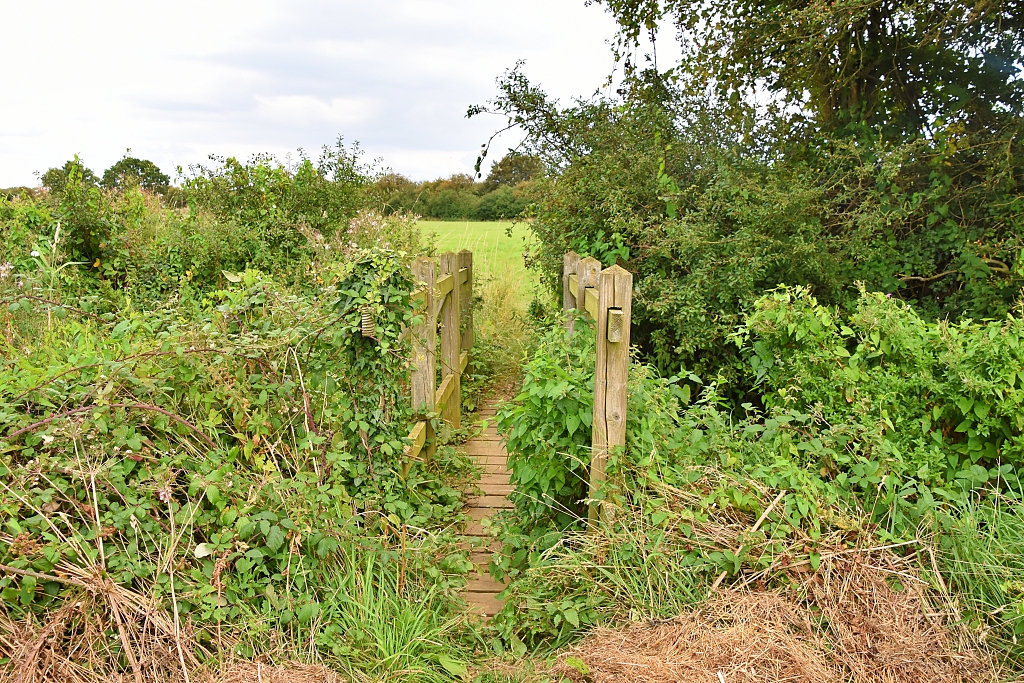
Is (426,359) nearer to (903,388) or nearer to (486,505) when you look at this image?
(486,505)

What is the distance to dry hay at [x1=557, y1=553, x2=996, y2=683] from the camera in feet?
9.38

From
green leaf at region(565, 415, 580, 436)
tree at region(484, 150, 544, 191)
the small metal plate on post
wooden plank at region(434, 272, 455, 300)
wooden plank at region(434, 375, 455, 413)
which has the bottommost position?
wooden plank at region(434, 375, 455, 413)

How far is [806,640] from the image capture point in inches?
117

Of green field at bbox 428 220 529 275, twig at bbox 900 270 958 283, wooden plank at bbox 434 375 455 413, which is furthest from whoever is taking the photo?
green field at bbox 428 220 529 275

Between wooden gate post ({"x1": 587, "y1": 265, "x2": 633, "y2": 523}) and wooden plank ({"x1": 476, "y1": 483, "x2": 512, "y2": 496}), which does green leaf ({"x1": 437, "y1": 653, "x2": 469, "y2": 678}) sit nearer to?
→ wooden gate post ({"x1": 587, "y1": 265, "x2": 633, "y2": 523})

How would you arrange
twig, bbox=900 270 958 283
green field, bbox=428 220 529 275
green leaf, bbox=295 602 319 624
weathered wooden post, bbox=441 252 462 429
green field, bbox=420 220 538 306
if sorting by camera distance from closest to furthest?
green leaf, bbox=295 602 319 624 < weathered wooden post, bbox=441 252 462 429 < twig, bbox=900 270 958 283 < green field, bbox=420 220 538 306 < green field, bbox=428 220 529 275

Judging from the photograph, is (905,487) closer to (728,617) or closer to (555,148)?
(728,617)

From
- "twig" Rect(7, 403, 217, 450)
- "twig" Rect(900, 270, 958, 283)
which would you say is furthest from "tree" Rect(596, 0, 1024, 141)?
"twig" Rect(7, 403, 217, 450)

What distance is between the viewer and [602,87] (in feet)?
26.6

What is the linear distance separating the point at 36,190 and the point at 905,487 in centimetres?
1176

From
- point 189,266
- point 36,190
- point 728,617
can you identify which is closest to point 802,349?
point 728,617

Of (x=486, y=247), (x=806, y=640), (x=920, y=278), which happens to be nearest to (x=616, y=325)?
(x=806, y=640)

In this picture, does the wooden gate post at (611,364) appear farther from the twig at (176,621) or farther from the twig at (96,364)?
the twig at (96,364)

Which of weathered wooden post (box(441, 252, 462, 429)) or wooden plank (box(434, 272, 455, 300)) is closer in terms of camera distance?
wooden plank (box(434, 272, 455, 300))
